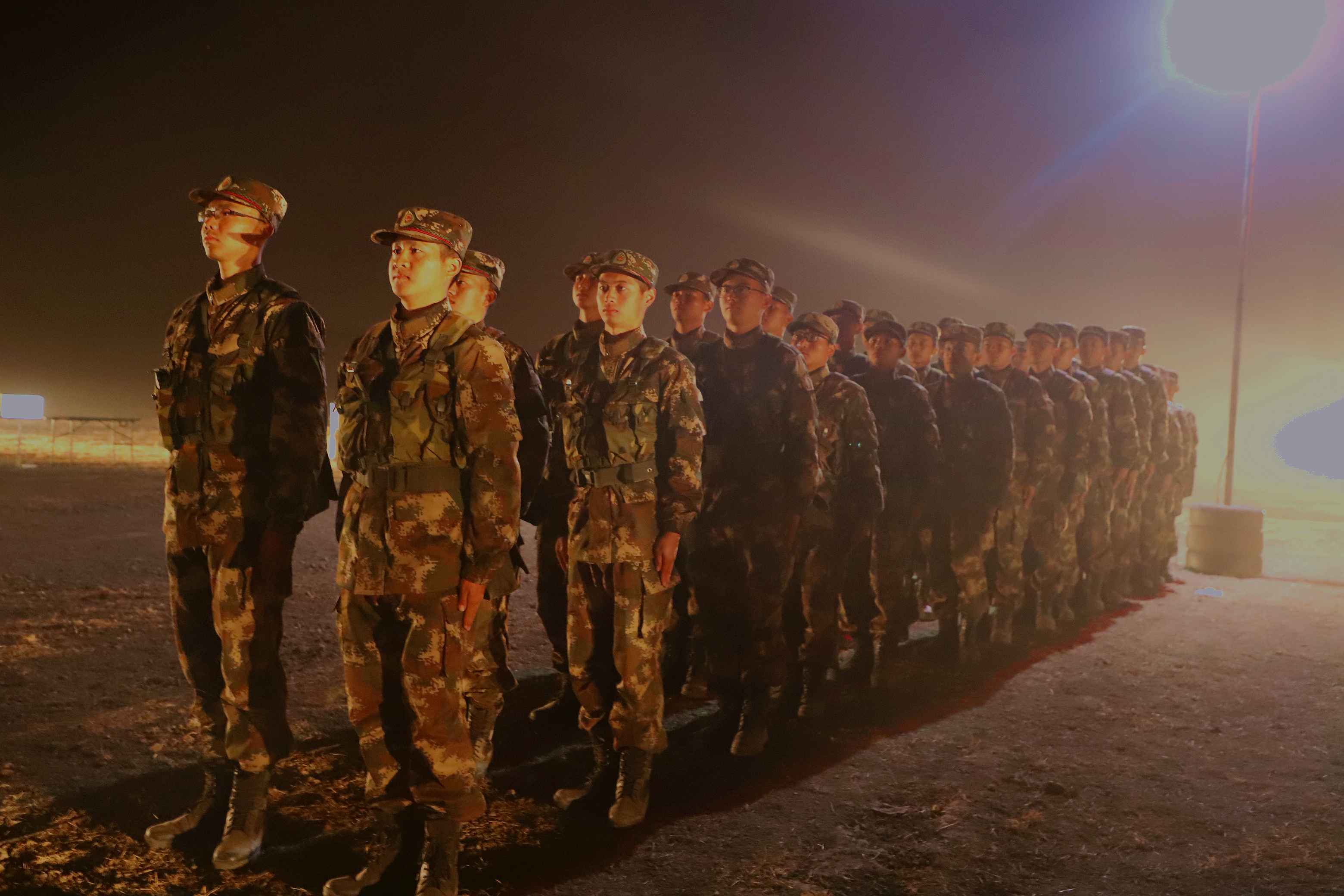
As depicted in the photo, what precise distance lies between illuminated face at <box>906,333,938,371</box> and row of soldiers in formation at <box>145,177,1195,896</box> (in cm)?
114

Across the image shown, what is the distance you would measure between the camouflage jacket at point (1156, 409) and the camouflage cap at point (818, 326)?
19.1ft

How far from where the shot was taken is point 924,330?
304 inches

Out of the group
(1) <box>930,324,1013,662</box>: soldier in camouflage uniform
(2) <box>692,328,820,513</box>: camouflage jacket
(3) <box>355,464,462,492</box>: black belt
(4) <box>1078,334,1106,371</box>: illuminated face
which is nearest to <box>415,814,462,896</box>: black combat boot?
(3) <box>355,464,462,492</box>: black belt

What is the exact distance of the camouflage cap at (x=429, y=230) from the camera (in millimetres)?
3188

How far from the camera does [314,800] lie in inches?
157

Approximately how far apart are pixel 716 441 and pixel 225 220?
261 cm

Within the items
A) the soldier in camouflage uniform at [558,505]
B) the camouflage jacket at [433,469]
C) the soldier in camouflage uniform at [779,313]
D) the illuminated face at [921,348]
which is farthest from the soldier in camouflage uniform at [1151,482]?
the camouflage jacket at [433,469]

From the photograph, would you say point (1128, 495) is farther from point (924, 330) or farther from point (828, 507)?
point (828, 507)

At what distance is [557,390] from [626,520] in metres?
1.42

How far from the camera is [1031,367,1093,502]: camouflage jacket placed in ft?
27.2

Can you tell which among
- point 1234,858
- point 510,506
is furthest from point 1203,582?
point 510,506

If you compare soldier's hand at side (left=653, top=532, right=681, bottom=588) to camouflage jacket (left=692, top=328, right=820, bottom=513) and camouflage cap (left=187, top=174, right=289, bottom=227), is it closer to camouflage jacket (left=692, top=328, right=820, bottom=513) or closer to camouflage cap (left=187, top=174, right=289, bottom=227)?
camouflage jacket (left=692, top=328, right=820, bottom=513)

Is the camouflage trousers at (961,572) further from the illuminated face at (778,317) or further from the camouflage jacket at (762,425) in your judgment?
the camouflage jacket at (762,425)

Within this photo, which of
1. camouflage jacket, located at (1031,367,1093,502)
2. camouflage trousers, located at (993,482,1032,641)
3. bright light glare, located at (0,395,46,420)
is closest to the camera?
camouflage trousers, located at (993,482,1032,641)
